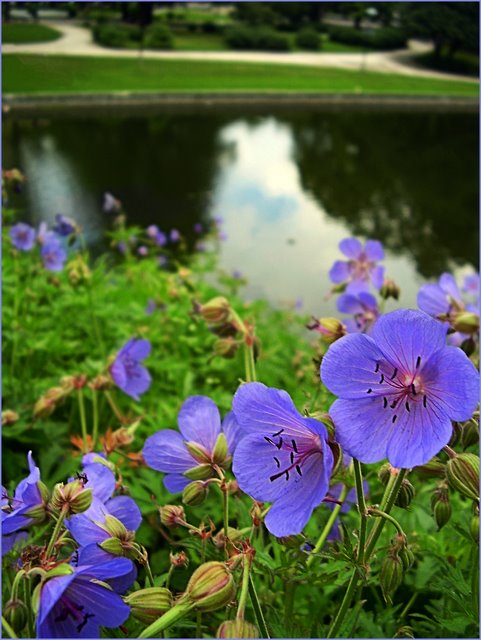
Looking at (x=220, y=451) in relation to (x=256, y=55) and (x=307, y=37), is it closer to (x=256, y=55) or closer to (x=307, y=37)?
(x=307, y=37)

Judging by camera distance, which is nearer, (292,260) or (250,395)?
(250,395)

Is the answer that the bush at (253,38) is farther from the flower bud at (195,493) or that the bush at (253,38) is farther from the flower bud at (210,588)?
the flower bud at (210,588)

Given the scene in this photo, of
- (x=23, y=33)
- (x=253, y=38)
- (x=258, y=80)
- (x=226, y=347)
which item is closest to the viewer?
(x=226, y=347)

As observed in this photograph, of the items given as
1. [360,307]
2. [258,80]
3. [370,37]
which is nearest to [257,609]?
[360,307]

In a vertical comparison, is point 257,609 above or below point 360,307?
above

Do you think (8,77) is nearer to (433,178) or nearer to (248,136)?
(433,178)

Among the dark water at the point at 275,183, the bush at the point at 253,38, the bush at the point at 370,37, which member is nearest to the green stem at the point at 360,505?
the dark water at the point at 275,183

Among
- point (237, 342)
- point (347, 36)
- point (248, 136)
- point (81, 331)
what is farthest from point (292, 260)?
point (248, 136)
